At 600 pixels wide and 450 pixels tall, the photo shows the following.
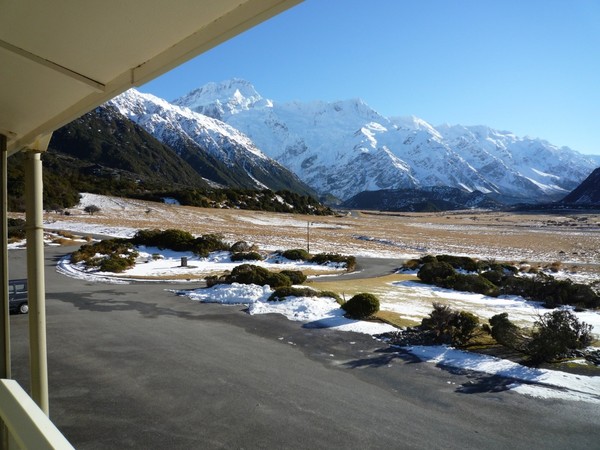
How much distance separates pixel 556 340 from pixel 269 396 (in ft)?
25.8

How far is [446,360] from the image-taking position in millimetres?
10711

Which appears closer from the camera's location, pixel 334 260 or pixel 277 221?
pixel 334 260

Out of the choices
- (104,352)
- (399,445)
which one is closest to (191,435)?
(399,445)

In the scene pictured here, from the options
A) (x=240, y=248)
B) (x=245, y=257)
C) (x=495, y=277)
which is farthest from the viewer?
(x=240, y=248)

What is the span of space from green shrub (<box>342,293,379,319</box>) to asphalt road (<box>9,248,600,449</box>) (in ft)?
6.22

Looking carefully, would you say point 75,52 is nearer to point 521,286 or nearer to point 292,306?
point 292,306

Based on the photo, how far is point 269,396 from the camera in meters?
8.05

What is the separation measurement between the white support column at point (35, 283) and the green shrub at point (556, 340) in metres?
11.2

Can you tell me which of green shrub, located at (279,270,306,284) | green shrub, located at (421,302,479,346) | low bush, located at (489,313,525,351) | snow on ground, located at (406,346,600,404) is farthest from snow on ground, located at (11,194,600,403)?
green shrub, located at (279,270,306,284)

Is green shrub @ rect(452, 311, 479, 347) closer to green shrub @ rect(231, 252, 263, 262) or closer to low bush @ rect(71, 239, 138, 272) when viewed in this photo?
low bush @ rect(71, 239, 138, 272)

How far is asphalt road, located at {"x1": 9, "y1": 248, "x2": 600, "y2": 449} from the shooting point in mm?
6617

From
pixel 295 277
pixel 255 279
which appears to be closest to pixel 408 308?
pixel 295 277

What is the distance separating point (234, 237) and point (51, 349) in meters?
34.1

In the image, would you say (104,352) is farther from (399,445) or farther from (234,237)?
(234,237)
